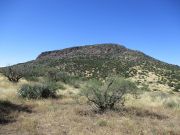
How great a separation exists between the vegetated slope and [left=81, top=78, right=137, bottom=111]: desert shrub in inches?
1353

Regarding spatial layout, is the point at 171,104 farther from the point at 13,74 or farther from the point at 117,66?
the point at 117,66

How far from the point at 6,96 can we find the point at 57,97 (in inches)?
157

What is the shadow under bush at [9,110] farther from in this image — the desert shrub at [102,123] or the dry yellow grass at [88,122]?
the desert shrub at [102,123]

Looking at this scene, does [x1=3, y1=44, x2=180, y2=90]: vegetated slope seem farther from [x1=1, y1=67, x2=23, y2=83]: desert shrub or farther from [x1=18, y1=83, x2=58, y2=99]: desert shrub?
[x1=18, y1=83, x2=58, y2=99]: desert shrub

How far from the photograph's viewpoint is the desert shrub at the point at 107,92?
1903 cm

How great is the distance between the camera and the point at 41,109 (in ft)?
61.1

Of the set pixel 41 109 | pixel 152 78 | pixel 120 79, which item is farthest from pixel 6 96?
pixel 152 78

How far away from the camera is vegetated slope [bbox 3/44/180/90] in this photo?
6274cm

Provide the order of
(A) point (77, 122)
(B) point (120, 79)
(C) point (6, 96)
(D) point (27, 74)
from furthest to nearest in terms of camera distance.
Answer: (D) point (27, 74) < (C) point (6, 96) < (B) point (120, 79) < (A) point (77, 122)

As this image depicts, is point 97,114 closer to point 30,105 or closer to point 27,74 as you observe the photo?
point 30,105

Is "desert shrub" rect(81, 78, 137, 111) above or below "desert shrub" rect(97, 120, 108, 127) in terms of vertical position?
above

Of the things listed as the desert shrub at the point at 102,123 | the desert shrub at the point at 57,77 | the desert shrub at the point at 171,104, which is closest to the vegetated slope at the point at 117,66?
the desert shrub at the point at 57,77

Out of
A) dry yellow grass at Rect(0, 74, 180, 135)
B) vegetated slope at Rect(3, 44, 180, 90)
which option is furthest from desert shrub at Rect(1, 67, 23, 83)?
vegetated slope at Rect(3, 44, 180, 90)

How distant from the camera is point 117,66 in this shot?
74375 millimetres
